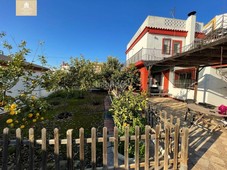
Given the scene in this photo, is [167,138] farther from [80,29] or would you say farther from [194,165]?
[80,29]

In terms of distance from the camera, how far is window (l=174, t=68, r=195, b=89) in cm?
1156

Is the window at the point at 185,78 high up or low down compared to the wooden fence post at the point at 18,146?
up

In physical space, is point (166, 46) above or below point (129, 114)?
above

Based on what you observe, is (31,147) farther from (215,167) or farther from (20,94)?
(215,167)

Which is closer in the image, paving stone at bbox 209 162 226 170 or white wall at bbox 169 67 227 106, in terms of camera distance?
paving stone at bbox 209 162 226 170

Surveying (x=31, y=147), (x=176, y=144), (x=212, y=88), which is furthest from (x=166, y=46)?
(x=31, y=147)

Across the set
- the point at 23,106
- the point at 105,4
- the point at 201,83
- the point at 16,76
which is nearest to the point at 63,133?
the point at 23,106

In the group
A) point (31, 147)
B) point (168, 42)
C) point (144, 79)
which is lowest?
point (31, 147)

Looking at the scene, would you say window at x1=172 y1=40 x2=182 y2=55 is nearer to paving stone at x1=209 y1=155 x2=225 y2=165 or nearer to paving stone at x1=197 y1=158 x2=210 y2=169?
paving stone at x1=209 y1=155 x2=225 y2=165

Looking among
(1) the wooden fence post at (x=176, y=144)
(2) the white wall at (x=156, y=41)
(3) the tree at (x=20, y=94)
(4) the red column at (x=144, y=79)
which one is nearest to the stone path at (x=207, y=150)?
(1) the wooden fence post at (x=176, y=144)

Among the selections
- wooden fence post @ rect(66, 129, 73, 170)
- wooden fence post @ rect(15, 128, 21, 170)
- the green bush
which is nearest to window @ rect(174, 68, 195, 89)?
the green bush

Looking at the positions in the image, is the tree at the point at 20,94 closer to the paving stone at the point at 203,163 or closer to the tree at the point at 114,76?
the paving stone at the point at 203,163

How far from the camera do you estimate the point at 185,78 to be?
12.5 metres

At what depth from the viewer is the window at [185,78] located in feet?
37.9
